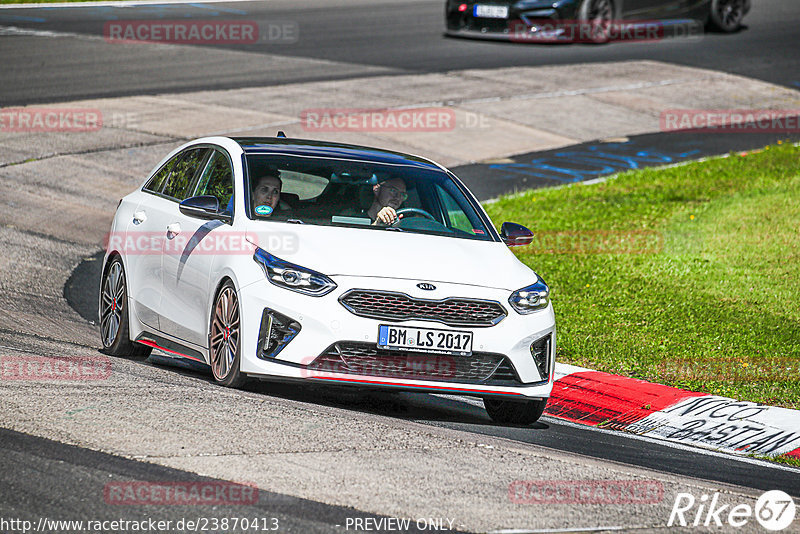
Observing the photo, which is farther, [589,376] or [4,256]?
[4,256]

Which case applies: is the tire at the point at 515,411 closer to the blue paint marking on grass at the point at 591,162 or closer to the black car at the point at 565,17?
the blue paint marking on grass at the point at 591,162

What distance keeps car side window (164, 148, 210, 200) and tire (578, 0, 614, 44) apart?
17661 millimetres

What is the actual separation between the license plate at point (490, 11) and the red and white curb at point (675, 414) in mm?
16511

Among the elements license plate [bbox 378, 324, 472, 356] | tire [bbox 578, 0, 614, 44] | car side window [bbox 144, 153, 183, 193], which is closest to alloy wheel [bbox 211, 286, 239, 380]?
license plate [bbox 378, 324, 472, 356]

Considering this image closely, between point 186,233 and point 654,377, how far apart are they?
3812 millimetres

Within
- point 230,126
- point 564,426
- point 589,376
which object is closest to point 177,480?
point 564,426

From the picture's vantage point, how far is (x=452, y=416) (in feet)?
27.5

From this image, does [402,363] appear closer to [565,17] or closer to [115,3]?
[565,17]

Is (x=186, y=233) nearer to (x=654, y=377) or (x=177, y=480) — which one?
(x=177, y=480)

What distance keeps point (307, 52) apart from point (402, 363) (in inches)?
793

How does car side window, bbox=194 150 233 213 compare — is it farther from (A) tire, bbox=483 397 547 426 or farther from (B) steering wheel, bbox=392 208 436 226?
(A) tire, bbox=483 397 547 426

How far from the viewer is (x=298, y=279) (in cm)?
731

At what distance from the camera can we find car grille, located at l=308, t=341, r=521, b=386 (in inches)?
286

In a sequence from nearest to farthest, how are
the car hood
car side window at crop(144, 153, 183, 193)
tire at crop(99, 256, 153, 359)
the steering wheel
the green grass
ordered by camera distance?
the car hood < the steering wheel < tire at crop(99, 256, 153, 359) < car side window at crop(144, 153, 183, 193) < the green grass
